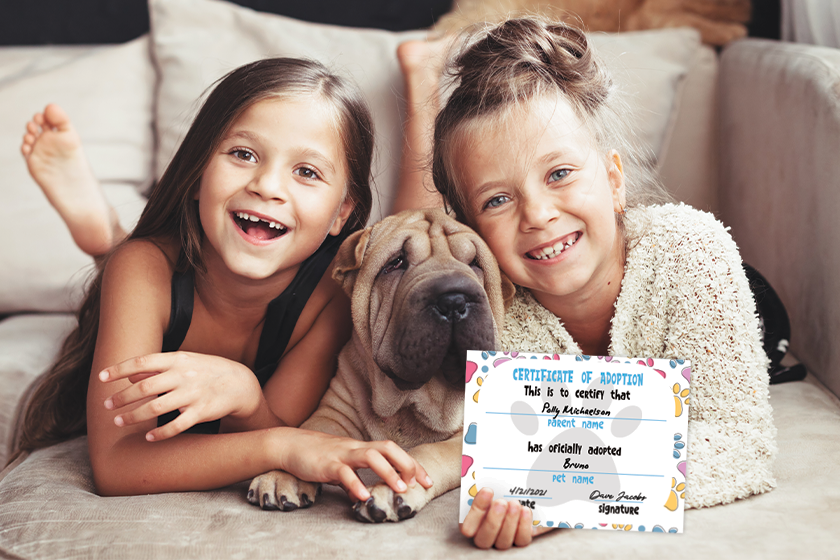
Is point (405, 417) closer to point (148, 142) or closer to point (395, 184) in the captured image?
point (395, 184)

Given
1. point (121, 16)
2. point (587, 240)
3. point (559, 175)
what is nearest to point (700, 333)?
point (587, 240)

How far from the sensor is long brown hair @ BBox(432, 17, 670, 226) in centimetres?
102

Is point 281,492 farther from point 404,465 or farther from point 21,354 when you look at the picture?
point 21,354

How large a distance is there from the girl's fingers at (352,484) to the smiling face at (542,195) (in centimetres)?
40

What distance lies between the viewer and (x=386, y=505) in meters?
0.83

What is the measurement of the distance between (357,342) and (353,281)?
114 millimetres

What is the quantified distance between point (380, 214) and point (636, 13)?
114 cm

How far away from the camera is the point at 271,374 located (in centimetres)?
122

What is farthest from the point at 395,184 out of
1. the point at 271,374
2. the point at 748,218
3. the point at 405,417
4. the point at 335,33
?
the point at 748,218

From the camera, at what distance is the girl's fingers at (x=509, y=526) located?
2.51 feet

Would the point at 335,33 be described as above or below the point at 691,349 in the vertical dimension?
above

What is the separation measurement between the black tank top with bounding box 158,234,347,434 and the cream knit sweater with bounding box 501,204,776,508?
389mm

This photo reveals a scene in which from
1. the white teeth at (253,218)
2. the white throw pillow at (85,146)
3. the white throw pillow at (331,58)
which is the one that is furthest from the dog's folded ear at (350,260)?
the white throw pillow at (85,146)

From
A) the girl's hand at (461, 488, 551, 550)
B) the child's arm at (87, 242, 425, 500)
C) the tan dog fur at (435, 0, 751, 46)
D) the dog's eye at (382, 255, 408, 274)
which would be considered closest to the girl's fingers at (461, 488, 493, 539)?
the girl's hand at (461, 488, 551, 550)
